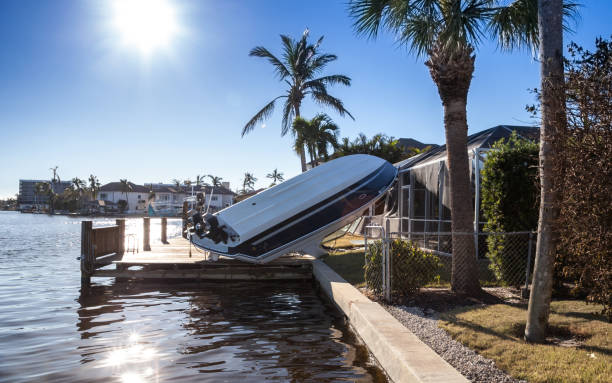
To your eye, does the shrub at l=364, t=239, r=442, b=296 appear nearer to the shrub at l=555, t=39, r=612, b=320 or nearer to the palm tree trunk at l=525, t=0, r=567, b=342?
the palm tree trunk at l=525, t=0, r=567, b=342

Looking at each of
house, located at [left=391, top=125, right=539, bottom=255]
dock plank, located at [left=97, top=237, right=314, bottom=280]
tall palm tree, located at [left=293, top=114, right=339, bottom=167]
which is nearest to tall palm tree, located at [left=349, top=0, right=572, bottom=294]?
house, located at [left=391, top=125, right=539, bottom=255]

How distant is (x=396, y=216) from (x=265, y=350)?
12727 mm

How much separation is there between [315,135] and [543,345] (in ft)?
75.3

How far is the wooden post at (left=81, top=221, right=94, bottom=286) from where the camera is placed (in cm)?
1367

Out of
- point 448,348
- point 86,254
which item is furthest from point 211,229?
point 448,348

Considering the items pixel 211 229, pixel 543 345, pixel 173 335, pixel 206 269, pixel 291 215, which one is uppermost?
pixel 291 215

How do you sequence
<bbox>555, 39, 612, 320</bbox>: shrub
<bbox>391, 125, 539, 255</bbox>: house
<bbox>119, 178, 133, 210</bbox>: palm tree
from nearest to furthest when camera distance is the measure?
<bbox>555, 39, 612, 320</bbox>: shrub < <bbox>391, 125, 539, 255</bbox>: house < <bbox>119, 178, 133, 210</bbox>: palm tree

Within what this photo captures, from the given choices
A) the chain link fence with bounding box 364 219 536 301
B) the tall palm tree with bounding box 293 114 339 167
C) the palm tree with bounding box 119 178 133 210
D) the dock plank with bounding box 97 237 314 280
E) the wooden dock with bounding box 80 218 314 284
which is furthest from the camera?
the palm tree with bounding box 119 178 133 210

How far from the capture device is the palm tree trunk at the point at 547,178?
5605 millimetres

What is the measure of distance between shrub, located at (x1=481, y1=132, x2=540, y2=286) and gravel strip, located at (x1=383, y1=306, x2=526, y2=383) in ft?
9.10

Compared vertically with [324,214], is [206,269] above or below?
below

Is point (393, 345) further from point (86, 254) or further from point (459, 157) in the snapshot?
point (86, 254)

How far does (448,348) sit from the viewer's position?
5797 mm

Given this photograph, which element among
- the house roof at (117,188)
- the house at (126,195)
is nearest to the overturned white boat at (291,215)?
the house at (126,195)
